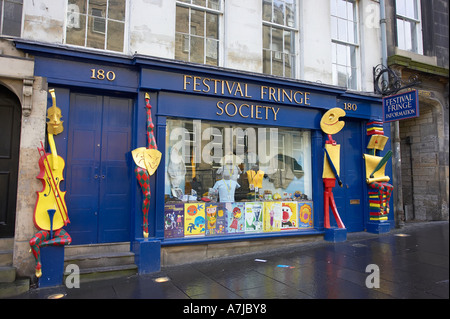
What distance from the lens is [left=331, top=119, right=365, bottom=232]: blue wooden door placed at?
331 inches

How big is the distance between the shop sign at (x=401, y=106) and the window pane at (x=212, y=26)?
4.77 meters

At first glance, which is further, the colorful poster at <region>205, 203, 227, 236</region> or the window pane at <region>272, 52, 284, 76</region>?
the window pane at <region>272, 52, 284, 76</region>

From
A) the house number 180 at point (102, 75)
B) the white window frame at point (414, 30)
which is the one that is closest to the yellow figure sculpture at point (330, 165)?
the white window frame at point (414, 30)

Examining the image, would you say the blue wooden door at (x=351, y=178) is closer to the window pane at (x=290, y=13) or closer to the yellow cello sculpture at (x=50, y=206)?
the window pane at (x=290, y=13)

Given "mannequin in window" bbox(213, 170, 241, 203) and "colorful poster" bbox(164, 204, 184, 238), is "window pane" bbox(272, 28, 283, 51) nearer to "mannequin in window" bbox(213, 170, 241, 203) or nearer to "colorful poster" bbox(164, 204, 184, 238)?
"mannequin in window" bbox(213, 170, 241, 203)

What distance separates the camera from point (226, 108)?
22.5 feet

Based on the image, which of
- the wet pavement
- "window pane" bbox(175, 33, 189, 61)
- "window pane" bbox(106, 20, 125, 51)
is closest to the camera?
the wet pavement

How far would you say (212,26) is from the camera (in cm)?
715

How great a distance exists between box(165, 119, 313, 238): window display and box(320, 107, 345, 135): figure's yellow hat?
1.55 ft

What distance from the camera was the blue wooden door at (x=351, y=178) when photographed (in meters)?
8.41

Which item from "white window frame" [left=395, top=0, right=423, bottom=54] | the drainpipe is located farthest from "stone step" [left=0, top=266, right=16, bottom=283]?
"white window frame" [left=395, top=0, right=423, bottom=54]

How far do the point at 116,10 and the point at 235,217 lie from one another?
4997 millimetres
